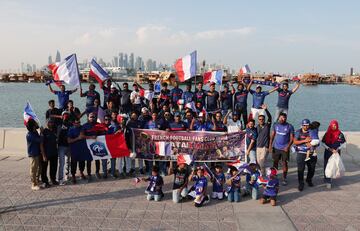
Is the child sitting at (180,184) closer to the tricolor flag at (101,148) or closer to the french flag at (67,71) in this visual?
the tricolor flag at (101,148)

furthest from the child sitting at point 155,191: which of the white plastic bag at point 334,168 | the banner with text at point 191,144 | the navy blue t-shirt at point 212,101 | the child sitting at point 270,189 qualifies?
the navy blue t-shirt at point 212,101

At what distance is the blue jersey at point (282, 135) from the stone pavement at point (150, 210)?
1.09 meters

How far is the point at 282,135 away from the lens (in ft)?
27.9

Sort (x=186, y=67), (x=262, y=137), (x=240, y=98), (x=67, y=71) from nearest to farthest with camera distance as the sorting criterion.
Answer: (x=262, y=137)
(x=67, y=71)
(x=240, y=98)
(x=186, y=67)

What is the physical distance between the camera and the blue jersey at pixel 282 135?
8516mm

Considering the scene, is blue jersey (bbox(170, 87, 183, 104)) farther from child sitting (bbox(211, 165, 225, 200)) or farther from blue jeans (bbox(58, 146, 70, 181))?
child sitting (bbox(211, 165, 225, 200))

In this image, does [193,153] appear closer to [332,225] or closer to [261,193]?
[261,193]

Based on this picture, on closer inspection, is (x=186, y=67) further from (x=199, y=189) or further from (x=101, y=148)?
(x=199, y=189)

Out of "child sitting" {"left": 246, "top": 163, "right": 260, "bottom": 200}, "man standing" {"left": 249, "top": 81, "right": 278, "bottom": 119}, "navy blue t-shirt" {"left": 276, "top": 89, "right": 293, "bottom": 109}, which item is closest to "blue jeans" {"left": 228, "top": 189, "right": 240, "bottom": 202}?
"child sitting" {"left": 246, "top": 163, "right": 260, "bottom": 200}

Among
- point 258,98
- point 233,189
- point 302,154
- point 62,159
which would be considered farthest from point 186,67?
point 233,189

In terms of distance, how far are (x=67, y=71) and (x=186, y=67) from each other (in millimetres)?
4310

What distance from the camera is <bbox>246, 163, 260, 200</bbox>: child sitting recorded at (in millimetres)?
7629

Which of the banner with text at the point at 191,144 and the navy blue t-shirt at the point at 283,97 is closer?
the banner with text at the point at 191,144

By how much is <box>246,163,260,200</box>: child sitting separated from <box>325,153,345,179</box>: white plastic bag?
6.56 ft
